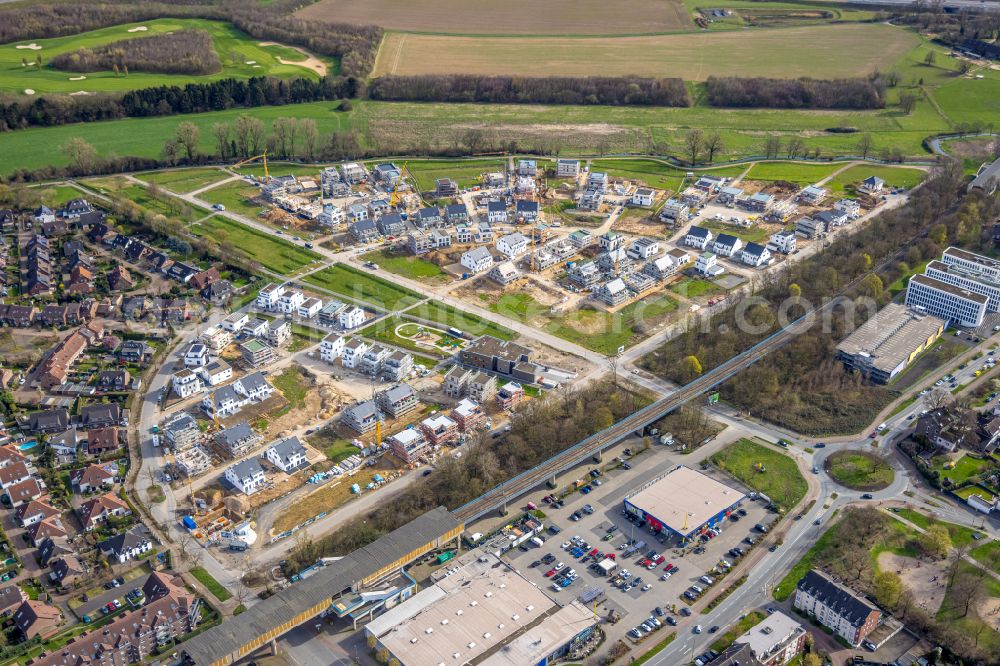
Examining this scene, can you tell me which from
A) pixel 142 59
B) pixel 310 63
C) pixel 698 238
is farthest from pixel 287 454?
pixel 142 59

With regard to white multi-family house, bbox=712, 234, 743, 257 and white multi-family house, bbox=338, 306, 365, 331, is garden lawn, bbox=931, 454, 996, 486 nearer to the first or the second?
white multi-family house, bbox=712, 234, 743, 257

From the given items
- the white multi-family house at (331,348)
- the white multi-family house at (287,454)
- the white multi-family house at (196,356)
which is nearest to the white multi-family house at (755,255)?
the white multi-family house at (331,348)

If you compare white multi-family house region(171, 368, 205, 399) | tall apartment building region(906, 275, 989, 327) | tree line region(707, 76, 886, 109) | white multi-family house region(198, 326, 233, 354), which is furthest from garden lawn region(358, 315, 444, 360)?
tree line region(707, 76, 886, 109)

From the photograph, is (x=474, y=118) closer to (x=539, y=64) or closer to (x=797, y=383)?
(x=539, y=64)

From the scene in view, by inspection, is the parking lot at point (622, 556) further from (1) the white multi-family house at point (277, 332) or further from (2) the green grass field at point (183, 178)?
(2) the green grass field at point (183, 178)

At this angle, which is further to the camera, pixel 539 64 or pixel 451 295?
pixel 539 64

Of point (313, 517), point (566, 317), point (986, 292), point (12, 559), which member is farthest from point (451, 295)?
point (986, 292)
